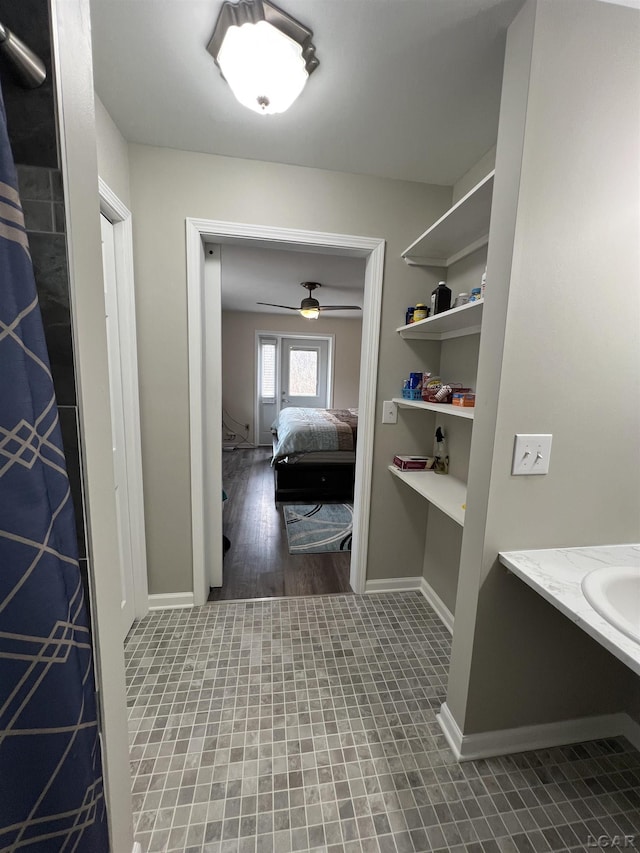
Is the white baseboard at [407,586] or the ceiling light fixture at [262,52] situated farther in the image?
the white baseboard at [407,586]

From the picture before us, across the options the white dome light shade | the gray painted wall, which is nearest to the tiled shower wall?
the white dome light shade

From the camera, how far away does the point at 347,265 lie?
10.8 feet

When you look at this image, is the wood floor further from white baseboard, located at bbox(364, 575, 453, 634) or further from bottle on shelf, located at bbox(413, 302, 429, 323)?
bottle on shelf, located at bbox(413, 302, 429, 323)

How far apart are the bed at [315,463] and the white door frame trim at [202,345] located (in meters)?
1.54

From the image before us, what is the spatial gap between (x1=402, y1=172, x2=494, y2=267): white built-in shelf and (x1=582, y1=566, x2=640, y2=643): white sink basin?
4.07 feet

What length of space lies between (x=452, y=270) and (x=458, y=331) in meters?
0.38

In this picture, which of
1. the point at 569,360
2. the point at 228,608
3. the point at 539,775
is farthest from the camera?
the point at 228,608

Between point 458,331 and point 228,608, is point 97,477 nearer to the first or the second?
point 228,608

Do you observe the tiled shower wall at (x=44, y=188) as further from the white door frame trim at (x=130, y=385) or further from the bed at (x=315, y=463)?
the bed at (x=315, y=463)

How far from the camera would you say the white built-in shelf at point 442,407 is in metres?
1.30

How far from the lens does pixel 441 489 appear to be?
165 cm

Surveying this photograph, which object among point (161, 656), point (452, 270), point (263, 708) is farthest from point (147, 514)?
point (452, 270)

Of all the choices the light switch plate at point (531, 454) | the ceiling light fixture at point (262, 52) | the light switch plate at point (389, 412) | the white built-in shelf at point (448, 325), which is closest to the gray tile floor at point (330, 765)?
the light switch plate at point (531, 454)

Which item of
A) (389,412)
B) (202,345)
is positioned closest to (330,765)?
(389,412)
